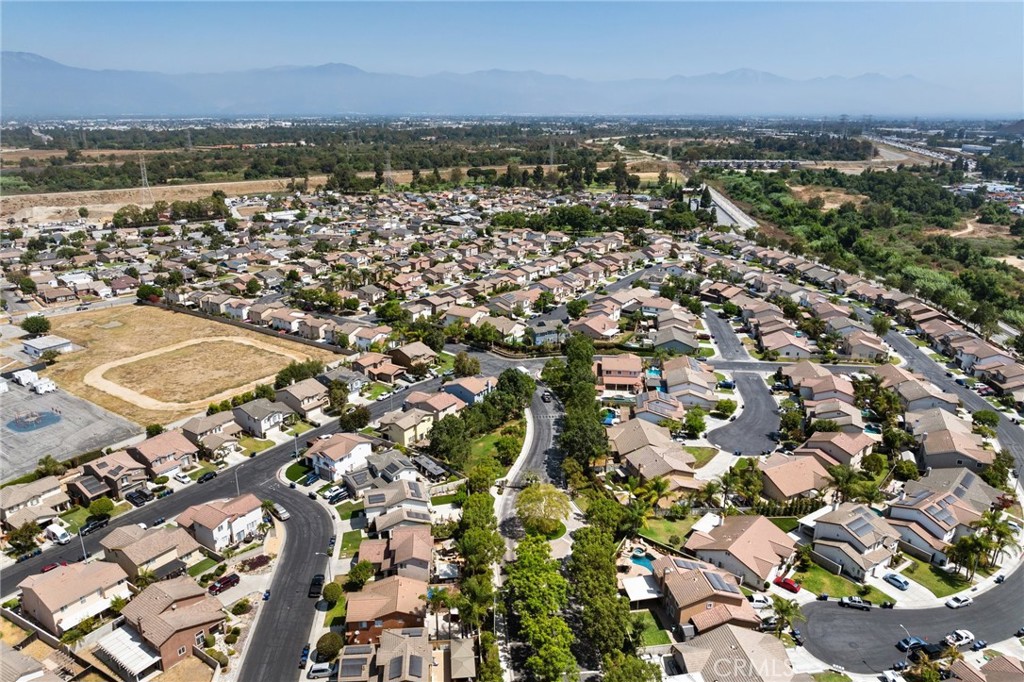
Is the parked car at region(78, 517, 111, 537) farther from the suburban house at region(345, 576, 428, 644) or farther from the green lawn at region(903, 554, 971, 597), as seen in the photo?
the green lawn at region(903, 554, 971, 597)

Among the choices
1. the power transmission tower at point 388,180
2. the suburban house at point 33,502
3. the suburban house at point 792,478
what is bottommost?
the suburban house at point 33,502

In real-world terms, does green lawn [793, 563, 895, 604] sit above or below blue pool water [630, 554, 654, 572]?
below

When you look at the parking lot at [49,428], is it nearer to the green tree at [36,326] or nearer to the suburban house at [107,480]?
the suburban house at [107,480]

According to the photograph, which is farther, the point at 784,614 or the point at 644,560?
the point at 644,560

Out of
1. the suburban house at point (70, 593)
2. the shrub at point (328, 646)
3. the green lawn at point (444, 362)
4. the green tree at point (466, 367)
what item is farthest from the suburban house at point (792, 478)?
the suburban house at point (70, 593)

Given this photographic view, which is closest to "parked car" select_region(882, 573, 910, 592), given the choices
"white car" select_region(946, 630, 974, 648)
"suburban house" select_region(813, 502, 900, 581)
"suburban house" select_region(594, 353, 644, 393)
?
"suburban house" select_region(813, 502, 900, 581)

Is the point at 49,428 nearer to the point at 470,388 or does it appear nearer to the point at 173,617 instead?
the point at 173,617

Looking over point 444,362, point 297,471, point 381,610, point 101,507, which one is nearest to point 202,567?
point 101,507
